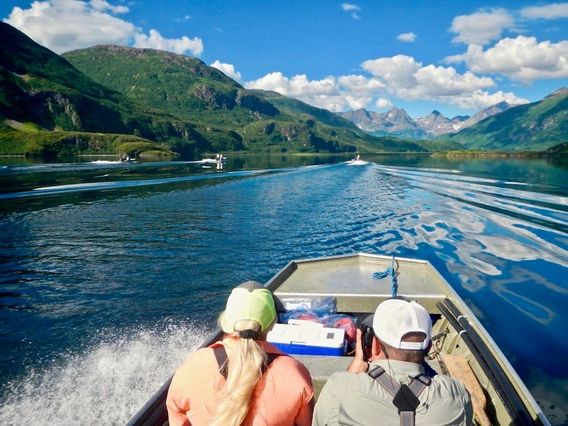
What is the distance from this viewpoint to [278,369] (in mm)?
4039

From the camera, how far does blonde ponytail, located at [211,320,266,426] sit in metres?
3.73

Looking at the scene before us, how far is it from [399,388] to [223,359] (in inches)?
68.0

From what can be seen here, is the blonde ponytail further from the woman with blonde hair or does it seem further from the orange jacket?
the orange jacket

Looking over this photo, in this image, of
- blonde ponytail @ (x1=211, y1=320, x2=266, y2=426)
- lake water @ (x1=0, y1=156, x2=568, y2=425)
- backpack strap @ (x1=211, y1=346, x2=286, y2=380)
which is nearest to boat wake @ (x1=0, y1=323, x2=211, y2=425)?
lake water @ (x1=0, y1=156, x2=568, y2=425)

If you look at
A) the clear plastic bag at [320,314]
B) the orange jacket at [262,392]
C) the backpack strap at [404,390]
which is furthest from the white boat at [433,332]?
the backpack strap at [404,390]

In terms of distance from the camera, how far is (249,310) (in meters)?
4.14

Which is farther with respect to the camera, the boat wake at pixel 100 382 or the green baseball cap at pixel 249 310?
the boat wake at pixel 100 382

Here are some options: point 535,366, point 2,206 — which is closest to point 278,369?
point 535,366

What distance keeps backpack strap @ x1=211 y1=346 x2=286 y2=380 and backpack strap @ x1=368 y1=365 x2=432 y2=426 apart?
3.28ft

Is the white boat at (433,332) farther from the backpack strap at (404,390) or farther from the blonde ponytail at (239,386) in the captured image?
the backpack strap at (404,390)

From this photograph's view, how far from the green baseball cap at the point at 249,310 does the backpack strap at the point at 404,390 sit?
3.83ft

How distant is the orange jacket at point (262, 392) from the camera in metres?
3.98

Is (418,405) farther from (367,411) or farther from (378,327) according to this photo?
(378,327)

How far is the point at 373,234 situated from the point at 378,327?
24.3 metres
